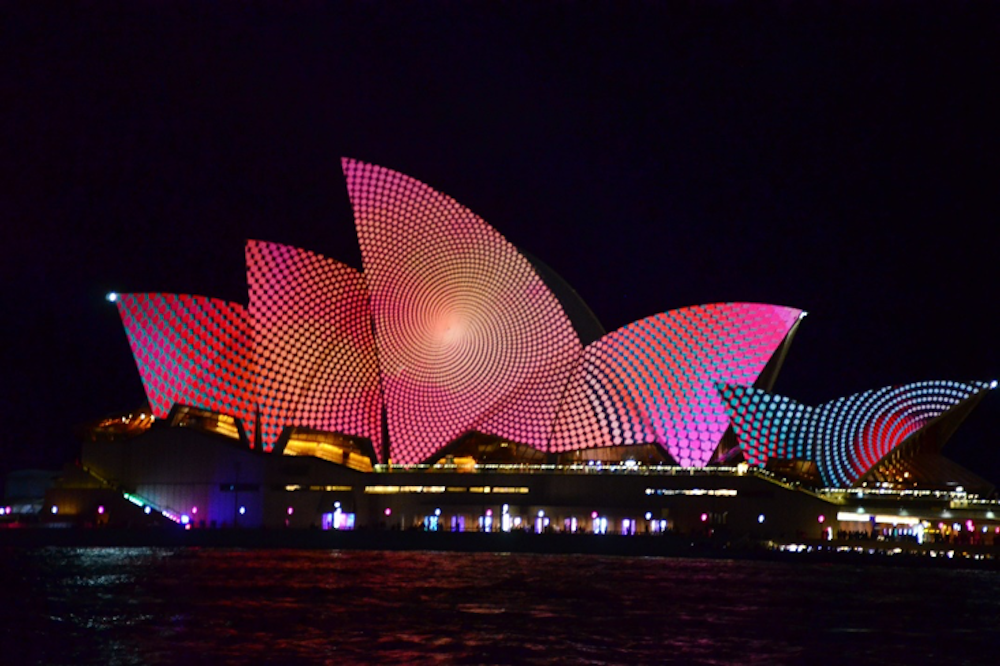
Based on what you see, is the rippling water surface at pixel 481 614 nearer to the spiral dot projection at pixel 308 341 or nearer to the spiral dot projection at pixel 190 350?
the spiral dot projection at pixel 190 350

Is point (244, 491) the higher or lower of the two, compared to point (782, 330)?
lower

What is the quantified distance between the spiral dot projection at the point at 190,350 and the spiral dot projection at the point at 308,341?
37.3 inches

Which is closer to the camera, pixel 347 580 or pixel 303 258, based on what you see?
pixel 347 580

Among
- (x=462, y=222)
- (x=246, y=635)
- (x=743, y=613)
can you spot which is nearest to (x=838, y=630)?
(x=743, y=613)

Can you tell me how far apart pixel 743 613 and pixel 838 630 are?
115 inches

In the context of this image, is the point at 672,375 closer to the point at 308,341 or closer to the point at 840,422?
the point at 840,422

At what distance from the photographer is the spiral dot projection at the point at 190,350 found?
6303cm

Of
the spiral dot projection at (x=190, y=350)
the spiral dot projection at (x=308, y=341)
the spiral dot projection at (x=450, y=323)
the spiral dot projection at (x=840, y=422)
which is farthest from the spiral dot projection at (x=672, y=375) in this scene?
the spiral dot projection at (x=190, y=350)

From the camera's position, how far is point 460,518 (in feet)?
210

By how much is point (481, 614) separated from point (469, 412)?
3640 cm

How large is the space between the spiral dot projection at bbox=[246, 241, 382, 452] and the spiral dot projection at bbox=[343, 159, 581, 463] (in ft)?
5.03

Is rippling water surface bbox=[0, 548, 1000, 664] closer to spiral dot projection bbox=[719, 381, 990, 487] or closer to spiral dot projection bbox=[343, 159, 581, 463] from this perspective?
spiral dot projection bbox=[719, 381, 990, 487]

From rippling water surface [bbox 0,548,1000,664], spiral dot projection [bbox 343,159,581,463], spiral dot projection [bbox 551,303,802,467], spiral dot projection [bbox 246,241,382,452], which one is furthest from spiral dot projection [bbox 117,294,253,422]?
rippling water surface [bbox 0,548,1000,664]

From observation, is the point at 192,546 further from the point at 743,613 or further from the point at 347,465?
the point at 743,613
